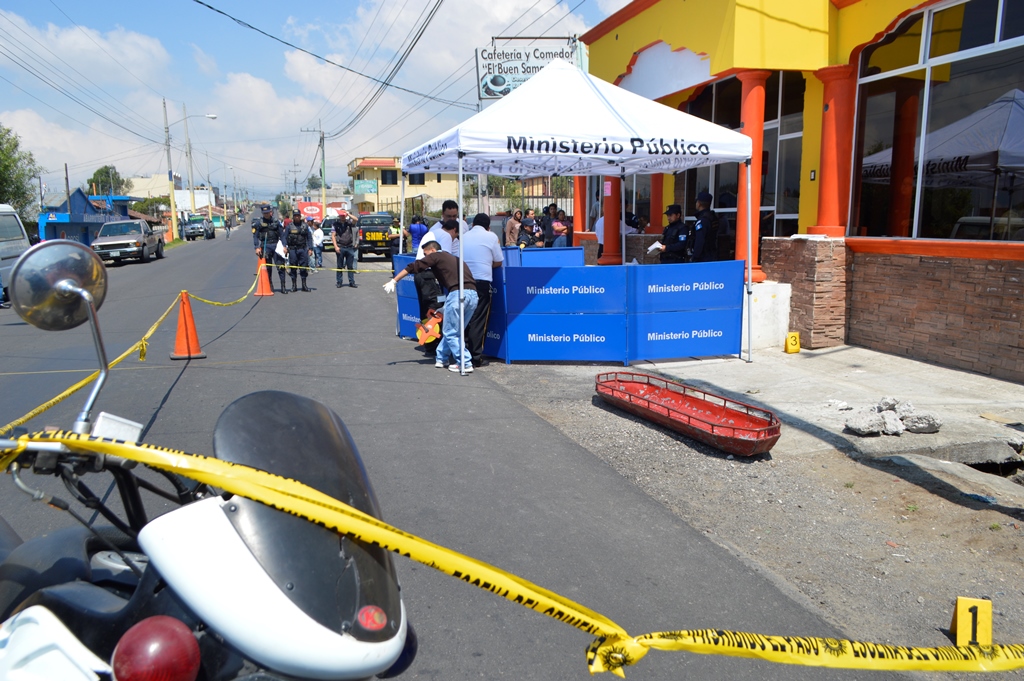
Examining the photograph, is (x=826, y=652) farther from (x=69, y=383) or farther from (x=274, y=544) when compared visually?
(x=69, y=383)

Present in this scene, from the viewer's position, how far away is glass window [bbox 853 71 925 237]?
31.4 ft

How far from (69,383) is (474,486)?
5.53 metres

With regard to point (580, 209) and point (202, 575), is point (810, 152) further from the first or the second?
point (202, 575)

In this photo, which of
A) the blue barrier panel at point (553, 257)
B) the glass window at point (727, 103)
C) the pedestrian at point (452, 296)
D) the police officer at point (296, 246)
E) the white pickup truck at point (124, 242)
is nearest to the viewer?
the pedestrian at point (452, 296)

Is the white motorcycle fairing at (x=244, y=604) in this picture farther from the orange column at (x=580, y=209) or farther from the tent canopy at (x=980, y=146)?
the orange column at (x=580, y=209)

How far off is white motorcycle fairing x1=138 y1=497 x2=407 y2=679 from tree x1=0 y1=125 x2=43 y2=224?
136 feet

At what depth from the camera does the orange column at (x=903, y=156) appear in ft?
31.3

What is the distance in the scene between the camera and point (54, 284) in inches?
80.8

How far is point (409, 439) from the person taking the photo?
20.2 feet

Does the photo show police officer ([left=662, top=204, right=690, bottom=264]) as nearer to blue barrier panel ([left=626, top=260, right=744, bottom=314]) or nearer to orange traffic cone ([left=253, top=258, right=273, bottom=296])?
blue barrier panel ([left=626, top=260, right=744, bottom=314])

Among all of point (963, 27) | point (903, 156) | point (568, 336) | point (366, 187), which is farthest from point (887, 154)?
point (366, 187)

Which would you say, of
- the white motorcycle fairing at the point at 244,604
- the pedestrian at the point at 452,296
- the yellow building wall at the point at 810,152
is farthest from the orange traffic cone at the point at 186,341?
the yellow building wall at the point at 810,152

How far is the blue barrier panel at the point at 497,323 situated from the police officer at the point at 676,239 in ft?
9.60

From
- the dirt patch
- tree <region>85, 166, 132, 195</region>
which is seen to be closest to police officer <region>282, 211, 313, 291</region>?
the dirt patch
